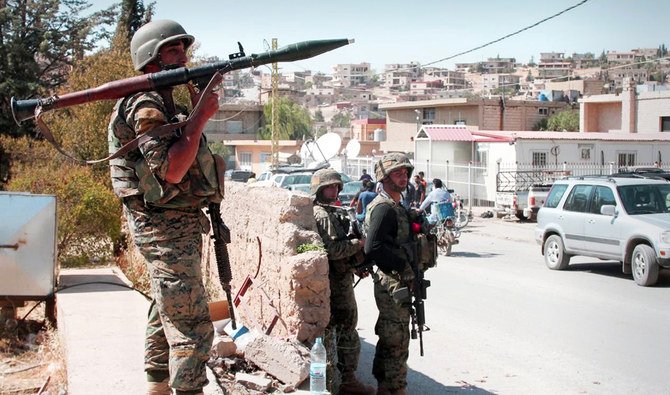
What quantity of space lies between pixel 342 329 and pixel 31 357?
376 cm

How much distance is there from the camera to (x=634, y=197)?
13266 millimetres

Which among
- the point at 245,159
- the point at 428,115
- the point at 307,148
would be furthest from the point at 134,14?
the point at 245,159

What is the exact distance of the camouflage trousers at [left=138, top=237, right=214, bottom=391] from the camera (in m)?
4.04

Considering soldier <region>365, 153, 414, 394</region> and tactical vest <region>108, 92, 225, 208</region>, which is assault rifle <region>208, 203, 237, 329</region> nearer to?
tactical vest <region>108, 92, 225, 208</region>

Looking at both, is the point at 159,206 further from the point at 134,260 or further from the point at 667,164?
the point at 667,164

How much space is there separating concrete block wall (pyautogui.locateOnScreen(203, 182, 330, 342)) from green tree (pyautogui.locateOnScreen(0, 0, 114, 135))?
2038cm

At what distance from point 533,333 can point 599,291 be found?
3.55 metres

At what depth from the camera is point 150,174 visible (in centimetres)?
401

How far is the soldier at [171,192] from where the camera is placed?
394 centimetres

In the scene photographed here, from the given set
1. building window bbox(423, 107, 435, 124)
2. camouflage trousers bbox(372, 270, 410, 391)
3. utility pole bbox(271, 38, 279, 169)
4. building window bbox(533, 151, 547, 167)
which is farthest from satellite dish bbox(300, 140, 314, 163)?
camouflage trousers bbox(372, 270, 410, 391)

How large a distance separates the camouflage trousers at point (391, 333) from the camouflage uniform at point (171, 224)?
1948 mm

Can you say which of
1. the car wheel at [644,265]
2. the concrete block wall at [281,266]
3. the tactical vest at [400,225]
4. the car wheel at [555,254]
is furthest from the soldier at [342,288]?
the car wheel at [555,254]

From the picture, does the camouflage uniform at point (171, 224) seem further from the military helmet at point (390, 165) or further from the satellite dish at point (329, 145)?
the satellite dish at point (329, 145)

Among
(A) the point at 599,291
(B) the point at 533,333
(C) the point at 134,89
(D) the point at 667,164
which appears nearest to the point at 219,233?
(C) the point at 134,89
